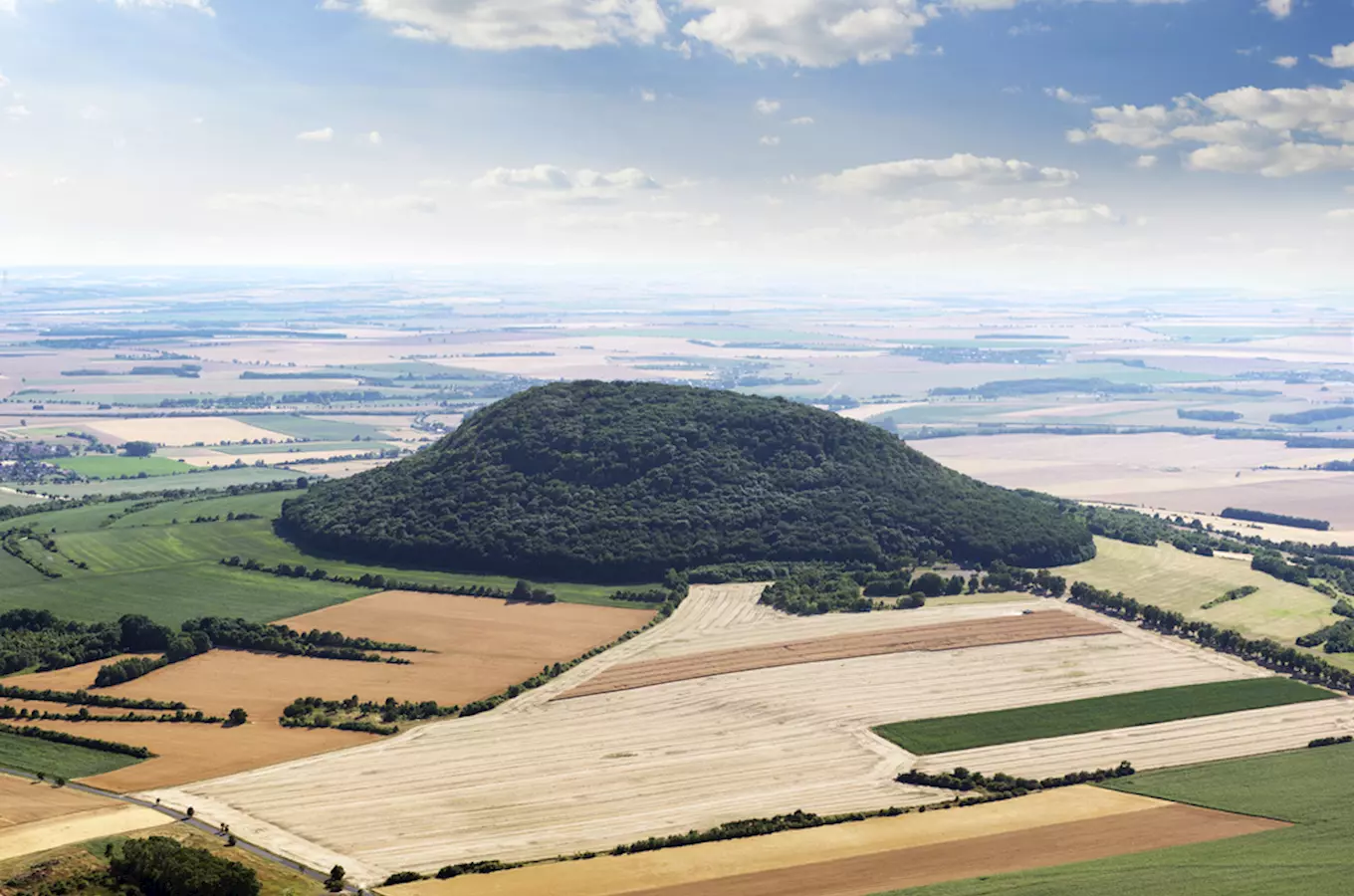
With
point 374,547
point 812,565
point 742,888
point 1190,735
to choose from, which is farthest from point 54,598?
point 1190,735

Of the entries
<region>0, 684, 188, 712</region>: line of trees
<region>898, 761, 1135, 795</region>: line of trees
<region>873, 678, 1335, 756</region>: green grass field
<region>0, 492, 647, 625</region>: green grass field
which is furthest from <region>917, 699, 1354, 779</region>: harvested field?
<region>0, 684, 188, 712</region>: line of trees

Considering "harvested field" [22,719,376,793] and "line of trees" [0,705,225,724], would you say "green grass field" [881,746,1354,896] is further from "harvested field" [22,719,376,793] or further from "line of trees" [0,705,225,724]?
"line of trees" [0,705,225,724]

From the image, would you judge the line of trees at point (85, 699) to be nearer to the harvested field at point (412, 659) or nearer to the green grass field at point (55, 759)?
the harvested field at point (412, 659)

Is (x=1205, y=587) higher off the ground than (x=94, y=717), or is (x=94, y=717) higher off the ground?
(x=1205, y=587)

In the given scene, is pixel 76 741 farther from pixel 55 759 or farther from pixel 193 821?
pixel 193 821

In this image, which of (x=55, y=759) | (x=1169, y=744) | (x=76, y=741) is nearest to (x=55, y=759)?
(x=55, y=759)

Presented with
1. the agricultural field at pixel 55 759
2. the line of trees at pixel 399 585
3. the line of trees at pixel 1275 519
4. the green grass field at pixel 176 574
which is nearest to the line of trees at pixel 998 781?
the green grass field at pixel 176 574
